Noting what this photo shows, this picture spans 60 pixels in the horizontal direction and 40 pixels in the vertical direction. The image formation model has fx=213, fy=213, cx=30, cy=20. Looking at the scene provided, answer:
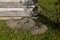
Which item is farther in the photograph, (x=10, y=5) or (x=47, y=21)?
(x=47, y=21)

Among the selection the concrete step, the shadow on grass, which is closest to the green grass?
the shadow on grass

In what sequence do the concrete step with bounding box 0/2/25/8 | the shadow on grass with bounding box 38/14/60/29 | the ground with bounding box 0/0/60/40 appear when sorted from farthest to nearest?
the concrete step with bounding box 0/2/25/8 → the shadow on grass with bounding box 38/14/60/29 → the ground with bounding box 0/0/60/40

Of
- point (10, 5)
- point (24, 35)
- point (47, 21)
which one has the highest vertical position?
point (10, 5)

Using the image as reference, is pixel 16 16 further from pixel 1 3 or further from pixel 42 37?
pixel 42 37

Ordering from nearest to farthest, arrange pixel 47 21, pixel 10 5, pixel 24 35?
1. pixel 24 35
2. pixel 10 5
3. pixel 47 21

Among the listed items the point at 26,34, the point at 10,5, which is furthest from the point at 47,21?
the point at 10,5

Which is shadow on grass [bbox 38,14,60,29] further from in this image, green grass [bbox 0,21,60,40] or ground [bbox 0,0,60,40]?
green grass [bbox 0,21,60,40]

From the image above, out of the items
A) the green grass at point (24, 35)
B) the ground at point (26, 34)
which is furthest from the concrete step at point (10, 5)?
the green grass at point (24, 35)

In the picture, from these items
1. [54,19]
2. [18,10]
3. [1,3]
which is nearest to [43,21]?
[54,19]

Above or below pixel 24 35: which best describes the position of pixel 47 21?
above

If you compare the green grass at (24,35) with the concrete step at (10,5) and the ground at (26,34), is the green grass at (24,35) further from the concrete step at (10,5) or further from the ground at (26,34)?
the concrete step at (10,5)

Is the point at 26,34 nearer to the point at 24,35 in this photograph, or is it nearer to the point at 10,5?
the point at 24,35
